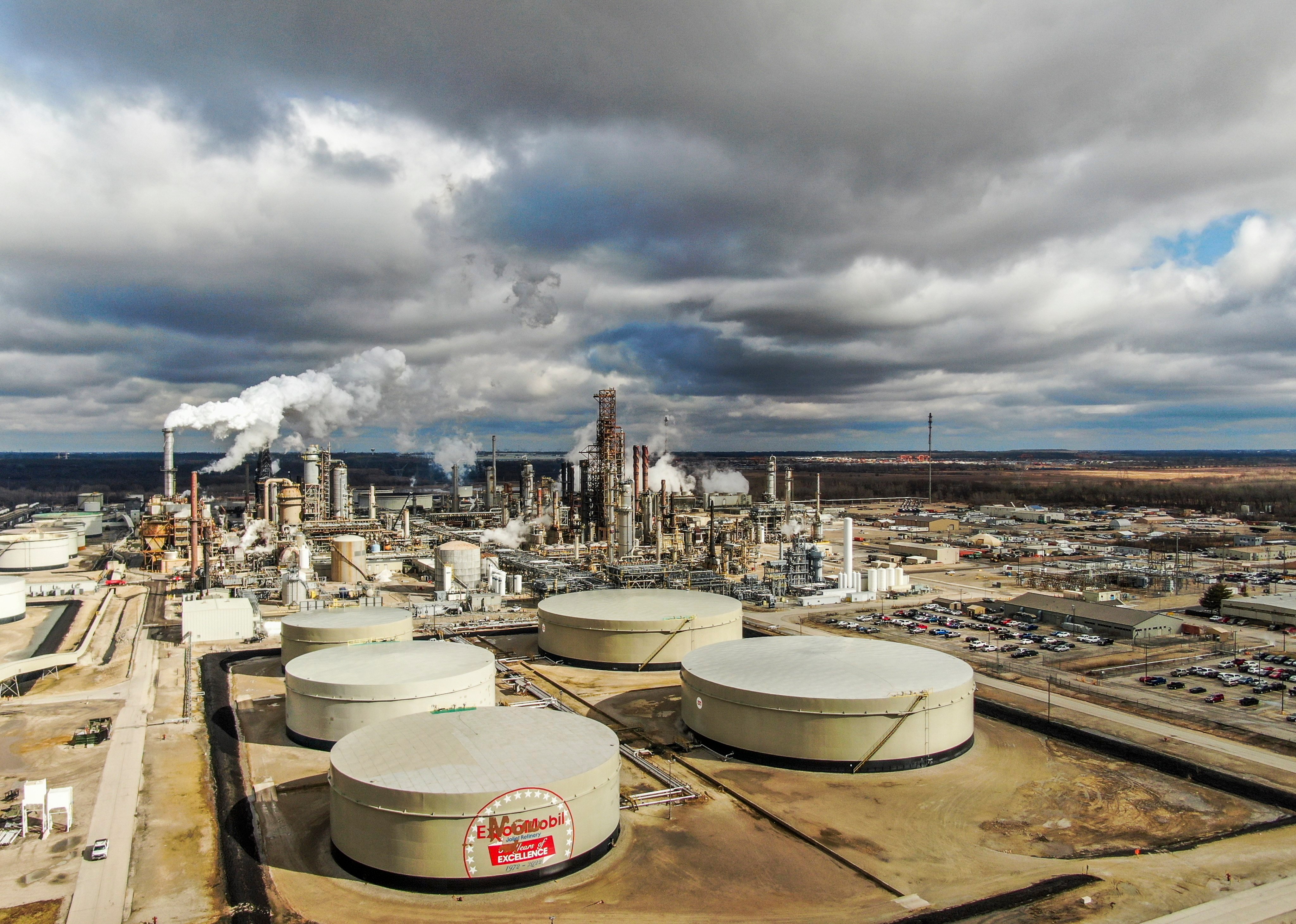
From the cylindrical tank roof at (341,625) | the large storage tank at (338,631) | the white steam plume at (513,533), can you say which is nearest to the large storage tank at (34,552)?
the white steam plume at (513,533)

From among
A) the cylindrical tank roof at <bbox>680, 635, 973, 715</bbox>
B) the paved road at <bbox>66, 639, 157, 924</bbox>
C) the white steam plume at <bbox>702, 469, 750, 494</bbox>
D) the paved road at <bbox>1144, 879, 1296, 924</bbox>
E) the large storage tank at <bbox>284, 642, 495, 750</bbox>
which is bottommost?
the paved road at <bbox>1144, 879, 1296, 924</bbox>

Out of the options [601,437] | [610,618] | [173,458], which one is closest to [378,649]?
[610,618]

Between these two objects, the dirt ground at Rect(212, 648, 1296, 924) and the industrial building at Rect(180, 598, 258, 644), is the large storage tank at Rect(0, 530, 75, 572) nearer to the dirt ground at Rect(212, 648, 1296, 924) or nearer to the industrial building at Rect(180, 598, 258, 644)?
the industrial building at Rect(180, 598, 258, 644)

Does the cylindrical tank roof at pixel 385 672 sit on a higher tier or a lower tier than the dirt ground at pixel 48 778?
higher

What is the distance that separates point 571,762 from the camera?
94.8 ft

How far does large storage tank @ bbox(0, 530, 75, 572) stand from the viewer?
321ft

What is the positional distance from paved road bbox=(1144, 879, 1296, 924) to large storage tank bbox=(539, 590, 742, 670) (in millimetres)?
29373

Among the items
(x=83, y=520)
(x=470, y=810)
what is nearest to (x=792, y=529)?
(x=470, y=810)

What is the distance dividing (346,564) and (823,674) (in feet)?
209

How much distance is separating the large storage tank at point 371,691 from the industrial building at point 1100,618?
158 ft

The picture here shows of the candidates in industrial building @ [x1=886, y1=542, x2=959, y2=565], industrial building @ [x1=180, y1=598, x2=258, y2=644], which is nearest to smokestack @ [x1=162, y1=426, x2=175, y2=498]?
industrial building @ [x1=180, y1=598, x2=258, y2=644]

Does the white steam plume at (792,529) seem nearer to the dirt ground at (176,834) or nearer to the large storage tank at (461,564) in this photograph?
the large storage tank at (461,564)

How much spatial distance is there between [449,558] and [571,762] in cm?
5696

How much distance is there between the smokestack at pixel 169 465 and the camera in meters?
98.1
